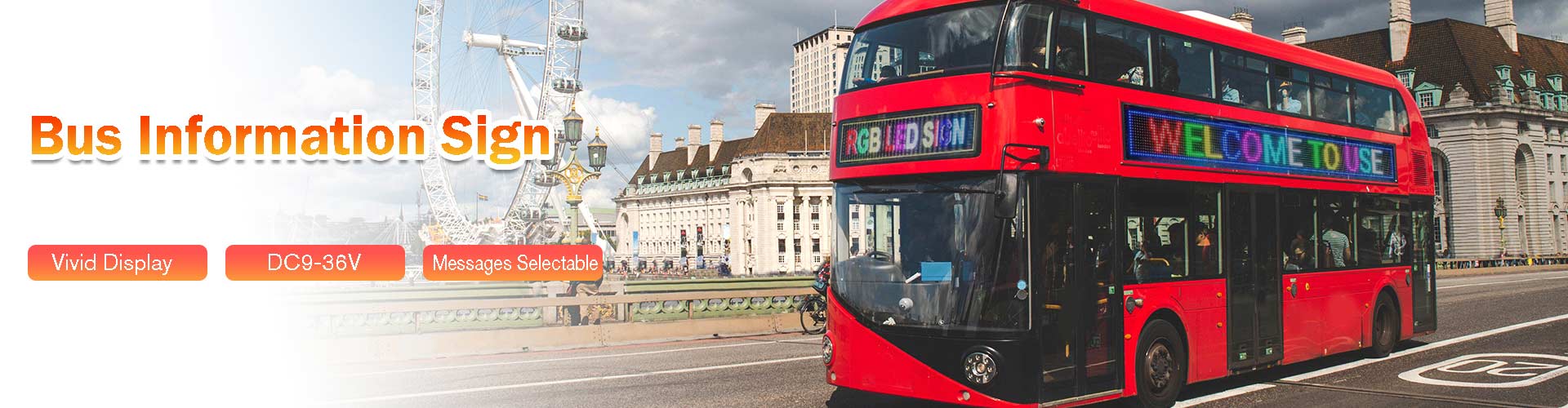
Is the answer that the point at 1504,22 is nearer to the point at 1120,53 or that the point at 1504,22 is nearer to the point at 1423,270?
the point at 1423,270

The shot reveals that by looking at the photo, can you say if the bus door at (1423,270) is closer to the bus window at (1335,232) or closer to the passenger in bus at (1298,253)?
the bus window at (1335,232)

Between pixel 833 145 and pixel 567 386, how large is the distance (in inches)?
170

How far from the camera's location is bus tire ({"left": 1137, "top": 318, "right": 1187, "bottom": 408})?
1061 centimetres

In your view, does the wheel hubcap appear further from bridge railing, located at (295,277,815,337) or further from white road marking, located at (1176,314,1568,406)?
bridge railing, located at (295,277,815,337)

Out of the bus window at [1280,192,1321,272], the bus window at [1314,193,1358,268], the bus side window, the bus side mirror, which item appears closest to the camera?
the bus side mirror

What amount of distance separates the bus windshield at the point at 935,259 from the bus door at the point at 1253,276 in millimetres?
3675

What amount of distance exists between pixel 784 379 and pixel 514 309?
36.6 feet

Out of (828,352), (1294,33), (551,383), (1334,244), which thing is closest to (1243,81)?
(1334,244)

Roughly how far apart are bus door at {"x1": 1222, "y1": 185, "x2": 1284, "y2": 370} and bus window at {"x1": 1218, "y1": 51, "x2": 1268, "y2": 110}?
0.94 metres

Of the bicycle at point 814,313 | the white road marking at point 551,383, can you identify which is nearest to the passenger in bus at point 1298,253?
the white road marking at point 551,383

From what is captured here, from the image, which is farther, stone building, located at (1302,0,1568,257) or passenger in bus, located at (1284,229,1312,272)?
stone building, located at (1302,0,1568,257)

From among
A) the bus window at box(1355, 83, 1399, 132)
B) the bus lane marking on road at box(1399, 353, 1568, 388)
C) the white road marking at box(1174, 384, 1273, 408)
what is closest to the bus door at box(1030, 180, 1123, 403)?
the white road marking at box(1174, 384, 1273, 408)

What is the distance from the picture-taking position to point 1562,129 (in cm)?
10031

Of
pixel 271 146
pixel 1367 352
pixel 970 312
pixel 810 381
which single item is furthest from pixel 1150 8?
pixel 271 146
